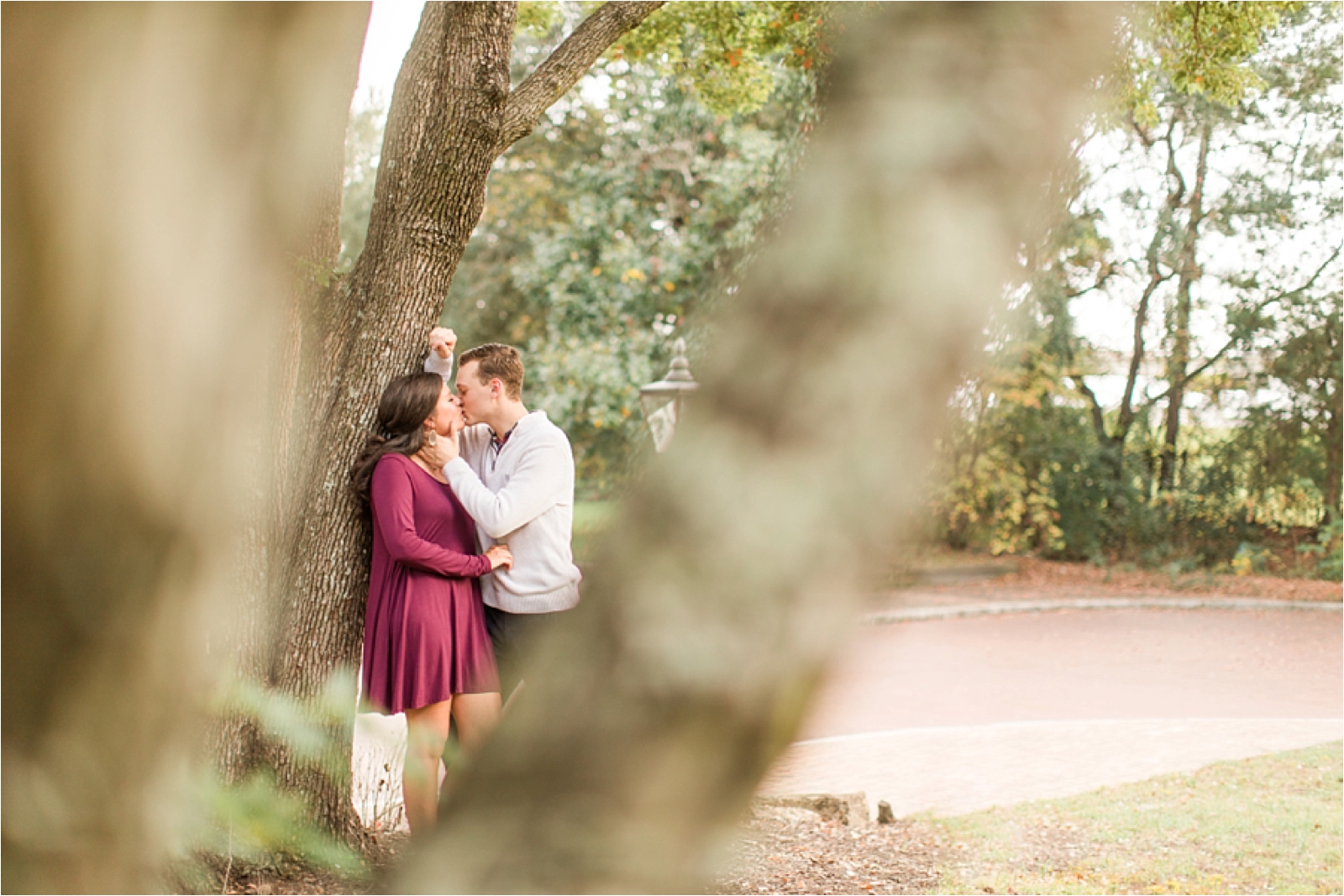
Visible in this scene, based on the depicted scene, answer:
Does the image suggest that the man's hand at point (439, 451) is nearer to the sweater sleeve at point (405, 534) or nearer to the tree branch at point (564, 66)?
the sweater sleeve at point (405, 534)

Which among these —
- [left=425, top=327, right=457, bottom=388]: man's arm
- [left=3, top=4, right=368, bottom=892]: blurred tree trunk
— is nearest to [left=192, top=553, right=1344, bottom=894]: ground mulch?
[left=3, top=4, right=368, bottom=892]: blurred tree trunk

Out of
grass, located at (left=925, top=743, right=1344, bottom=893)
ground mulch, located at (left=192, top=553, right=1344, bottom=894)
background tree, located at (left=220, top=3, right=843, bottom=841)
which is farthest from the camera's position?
grass, located at (left=925, top=743, right=1344, bottom=893)

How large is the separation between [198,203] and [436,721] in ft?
11.6

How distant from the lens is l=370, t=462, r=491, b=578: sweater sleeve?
4109mm

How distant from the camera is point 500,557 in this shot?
13.8 feet

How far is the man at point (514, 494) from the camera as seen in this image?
4000 millimetres

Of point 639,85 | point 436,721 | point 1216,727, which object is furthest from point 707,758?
point 639,85

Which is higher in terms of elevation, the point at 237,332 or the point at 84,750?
the point at 237,332

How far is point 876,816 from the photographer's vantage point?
698cm

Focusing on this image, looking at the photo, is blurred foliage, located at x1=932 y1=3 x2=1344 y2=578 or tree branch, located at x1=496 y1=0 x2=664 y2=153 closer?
tree branch, located at x1=496 y1=0 x2=664 y2=153

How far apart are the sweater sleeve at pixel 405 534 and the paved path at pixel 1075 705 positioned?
1903mm

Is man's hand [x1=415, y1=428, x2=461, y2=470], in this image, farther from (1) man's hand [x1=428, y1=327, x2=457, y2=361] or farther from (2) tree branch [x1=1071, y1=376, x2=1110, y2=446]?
(2) tree branch [x1=1071, y1=376, x2=1110, y2=446]

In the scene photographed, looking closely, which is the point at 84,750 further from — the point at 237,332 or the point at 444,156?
the point at 444,156

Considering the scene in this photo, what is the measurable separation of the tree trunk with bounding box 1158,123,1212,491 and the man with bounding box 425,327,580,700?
20.6 meters
